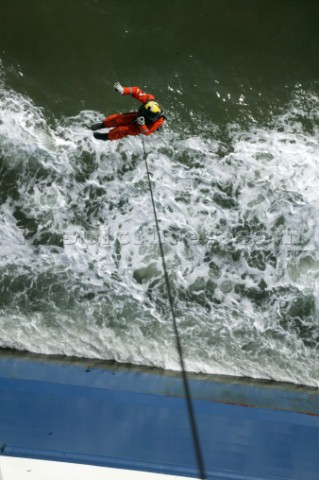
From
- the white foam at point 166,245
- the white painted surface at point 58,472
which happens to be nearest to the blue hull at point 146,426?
the white painted surface at point 58,472

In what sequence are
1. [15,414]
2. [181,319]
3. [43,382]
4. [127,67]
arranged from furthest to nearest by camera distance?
1. [127,67]
2. [181,319]
3. [43,382]
4. [15,414]

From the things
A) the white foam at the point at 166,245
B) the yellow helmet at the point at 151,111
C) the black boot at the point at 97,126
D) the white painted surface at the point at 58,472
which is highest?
the yellow helmet at the point at 151,111

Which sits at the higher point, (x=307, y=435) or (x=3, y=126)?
(x=3, y=126)

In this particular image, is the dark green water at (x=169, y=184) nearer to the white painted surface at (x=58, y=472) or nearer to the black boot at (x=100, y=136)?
the black boot at (x=100, y=136)

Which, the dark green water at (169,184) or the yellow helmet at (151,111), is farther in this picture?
the dark green water at (169,184)

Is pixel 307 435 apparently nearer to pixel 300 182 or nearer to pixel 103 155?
pixel 300 182

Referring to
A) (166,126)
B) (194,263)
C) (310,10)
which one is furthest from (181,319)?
(310,10)

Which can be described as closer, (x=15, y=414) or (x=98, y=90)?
(x=15, y=414)
